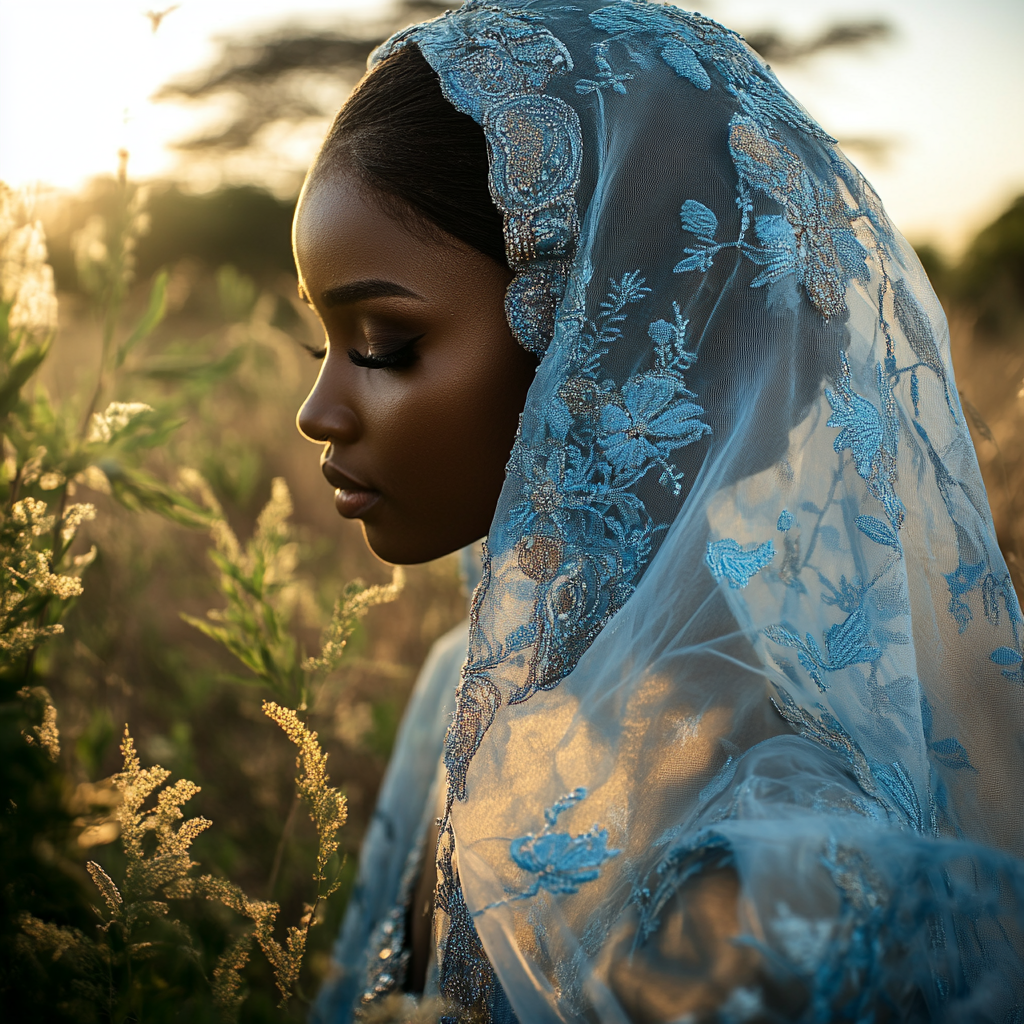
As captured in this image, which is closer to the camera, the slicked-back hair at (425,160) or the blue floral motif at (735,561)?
the blue floral motif at (735,561)

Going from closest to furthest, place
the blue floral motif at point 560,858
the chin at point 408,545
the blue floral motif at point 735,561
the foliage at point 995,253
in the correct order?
the blue floral motif at point 560,858 → the blue floral motif at point 735,561 → the chin at point 408,545 → the foliage at point 995,253

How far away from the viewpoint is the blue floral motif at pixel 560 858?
88 cm

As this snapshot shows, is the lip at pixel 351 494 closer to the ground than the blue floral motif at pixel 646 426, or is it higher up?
closer to the ground

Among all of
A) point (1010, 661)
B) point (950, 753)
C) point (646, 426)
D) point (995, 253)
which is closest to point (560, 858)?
point (646, 426)

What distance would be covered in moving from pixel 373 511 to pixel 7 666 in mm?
556

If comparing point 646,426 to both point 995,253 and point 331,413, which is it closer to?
point 331,413

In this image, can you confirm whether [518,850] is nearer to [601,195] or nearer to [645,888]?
[645,888]

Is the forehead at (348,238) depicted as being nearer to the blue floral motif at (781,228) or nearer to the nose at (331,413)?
the nose at (331,413)

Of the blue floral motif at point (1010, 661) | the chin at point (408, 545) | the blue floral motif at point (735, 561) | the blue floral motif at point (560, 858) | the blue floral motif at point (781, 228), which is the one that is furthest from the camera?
the chin at point (408, 545)

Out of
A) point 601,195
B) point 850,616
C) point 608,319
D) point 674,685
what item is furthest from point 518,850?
point 601,195

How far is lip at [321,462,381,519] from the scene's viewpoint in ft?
4.35

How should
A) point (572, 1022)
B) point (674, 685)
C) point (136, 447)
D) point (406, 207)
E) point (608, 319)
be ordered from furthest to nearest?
point (136, 447), point (406, 207), point (608, 319), point (674, 685), point (572, 1022)

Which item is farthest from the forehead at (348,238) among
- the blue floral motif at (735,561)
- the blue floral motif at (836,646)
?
the blue floral motif at (836,646)

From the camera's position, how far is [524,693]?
1048mm
